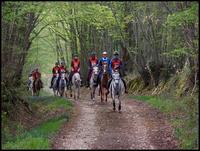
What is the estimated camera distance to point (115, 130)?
14.1 meters

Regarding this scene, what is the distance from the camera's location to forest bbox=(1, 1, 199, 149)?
14.7 meters

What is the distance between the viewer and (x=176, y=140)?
1228 cm

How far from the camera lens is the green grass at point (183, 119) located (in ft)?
37.7

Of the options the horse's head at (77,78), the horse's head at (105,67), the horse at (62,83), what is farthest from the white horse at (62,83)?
the horse's head at (105,67)

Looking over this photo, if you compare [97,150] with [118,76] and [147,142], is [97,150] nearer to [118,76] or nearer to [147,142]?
[147,142]

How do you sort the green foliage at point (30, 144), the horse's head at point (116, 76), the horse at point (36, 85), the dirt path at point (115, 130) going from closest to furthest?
1. the green foliage at point (30, 144)
2. the dirt path at point (115, 130)
3. the horse's head at point (116, 76)
4. the horse at point (36, 85)

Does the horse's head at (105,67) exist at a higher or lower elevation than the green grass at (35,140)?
higher

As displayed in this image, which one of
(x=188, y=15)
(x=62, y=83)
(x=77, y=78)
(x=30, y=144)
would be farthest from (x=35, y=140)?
(x=62, y=83)

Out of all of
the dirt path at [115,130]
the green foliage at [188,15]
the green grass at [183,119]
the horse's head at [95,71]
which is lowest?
the dirt path at [115,130]

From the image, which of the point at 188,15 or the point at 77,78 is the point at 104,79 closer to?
the point at 77,78

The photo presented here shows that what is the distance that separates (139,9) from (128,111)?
9.51 m

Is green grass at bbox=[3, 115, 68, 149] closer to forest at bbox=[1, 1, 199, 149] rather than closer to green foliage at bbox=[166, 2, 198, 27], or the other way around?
forest at bbox=[1, 1, 199, 149]

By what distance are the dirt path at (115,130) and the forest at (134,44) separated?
635 millimetres

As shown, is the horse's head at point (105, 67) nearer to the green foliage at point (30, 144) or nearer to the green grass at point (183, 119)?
the green grass at point (183, 119)
